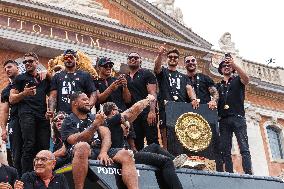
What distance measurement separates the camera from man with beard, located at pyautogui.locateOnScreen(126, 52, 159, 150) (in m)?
7.96

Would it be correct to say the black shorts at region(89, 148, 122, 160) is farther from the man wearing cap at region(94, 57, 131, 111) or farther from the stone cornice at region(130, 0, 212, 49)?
the stone cornice at region(130, 0, 212, 49)

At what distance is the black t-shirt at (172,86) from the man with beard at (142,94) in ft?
0.50

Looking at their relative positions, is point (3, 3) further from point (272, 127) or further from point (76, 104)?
point (272, 127)

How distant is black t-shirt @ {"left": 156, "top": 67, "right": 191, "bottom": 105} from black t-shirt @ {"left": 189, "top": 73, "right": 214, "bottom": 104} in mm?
287

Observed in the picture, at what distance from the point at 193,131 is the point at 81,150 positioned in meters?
2.56

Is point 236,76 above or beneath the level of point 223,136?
above

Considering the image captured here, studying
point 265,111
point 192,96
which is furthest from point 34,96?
point 265,111

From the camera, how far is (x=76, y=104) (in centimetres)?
618

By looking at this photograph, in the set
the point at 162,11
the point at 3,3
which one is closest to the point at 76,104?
the point at 3,3

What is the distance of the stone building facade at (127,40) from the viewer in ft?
54.3

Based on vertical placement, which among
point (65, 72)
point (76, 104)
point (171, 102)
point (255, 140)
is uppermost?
point (255, 140)

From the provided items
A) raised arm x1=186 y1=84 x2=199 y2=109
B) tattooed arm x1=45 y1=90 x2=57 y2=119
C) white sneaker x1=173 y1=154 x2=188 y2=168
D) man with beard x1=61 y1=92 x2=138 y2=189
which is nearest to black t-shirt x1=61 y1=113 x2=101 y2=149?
man with beard x1=61 y1=92 x2=138 y2=189

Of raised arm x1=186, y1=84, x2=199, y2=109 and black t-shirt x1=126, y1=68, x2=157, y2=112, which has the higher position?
black t-shirt x1=126, y1=68, x2=157, y2=112

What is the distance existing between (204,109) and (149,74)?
1018 mm
